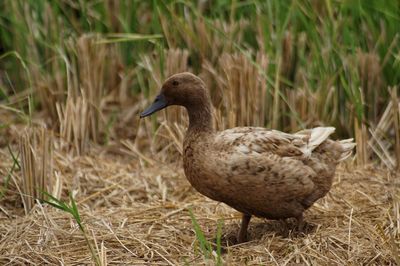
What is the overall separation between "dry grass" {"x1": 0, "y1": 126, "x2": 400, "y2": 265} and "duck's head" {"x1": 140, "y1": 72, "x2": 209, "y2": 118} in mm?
631

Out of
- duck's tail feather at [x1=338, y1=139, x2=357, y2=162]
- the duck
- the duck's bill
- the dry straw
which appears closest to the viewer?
the dry straw

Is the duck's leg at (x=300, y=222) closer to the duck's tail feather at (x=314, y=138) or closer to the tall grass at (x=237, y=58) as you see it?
the duck's tail feather at (x=314, y=138)

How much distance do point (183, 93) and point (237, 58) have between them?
3.92ft

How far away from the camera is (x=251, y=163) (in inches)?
178

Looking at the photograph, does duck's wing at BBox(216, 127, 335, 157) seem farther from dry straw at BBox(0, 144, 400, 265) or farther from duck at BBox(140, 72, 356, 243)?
dry straw at BBox(0, 144, 400, 265)

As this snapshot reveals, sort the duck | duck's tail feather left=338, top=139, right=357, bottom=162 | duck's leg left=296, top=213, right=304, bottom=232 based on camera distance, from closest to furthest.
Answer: the duck → duck's leg left=296, top=213, right=304, bottom=232 → duck's tail feather left=338, top=139, right=357, bottom=162

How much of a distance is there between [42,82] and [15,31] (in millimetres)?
582

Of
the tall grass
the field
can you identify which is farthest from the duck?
the tall grass

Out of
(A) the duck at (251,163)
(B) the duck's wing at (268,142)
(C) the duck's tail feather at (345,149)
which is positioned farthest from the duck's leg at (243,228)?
(C) the duck's tail feather at (345,149)

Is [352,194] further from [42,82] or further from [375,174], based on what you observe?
[42,82]

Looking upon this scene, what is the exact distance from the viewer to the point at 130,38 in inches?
249

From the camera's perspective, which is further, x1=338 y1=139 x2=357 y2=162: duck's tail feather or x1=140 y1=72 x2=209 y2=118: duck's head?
x1=338 y1=139 x2=357 y2=162: duck's tail feather

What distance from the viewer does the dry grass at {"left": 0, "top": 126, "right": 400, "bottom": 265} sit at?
4414 mm

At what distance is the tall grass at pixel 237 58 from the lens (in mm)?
6027
